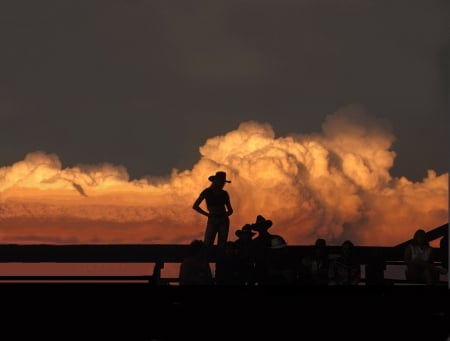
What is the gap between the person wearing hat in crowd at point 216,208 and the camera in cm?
1822

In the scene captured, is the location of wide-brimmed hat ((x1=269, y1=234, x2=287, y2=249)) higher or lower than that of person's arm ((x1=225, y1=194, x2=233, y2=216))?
lower

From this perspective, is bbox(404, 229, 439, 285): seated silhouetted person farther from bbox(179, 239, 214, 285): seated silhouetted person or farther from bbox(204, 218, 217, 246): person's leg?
bbox(179, 239, 214, 285): seated silhouetted person

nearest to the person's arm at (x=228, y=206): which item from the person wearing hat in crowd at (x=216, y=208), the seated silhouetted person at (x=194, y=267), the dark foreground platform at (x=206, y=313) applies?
the person wearing hat in crowd at (x=216, y=208)

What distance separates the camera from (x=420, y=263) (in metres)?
17.3

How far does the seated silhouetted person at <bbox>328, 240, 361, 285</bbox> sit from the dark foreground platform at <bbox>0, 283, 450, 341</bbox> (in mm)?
2658

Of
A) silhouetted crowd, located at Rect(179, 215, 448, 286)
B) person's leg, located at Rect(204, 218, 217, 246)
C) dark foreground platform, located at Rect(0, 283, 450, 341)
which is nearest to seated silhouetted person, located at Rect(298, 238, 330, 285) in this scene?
silhouetted crowd, located at Rect(179, 215, 448, 286)

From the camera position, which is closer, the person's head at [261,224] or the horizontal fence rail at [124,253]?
the person's head at [261,224]

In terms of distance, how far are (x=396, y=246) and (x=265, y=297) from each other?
28.1 feet

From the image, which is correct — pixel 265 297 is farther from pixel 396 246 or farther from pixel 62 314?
pixel 396 246

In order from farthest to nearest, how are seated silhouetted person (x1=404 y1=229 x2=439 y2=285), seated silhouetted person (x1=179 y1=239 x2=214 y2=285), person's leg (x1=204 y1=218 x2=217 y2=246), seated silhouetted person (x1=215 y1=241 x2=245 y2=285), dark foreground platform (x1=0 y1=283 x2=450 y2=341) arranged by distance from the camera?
person's leg (x1=204 y1=218 x2=217 y2=246), seated silhouetted person (x1=404 y1=229 x2=439 y2=285), seated silhouetted person (x1=215 y1=241 x2=245 y2=285), seated silhouetted person (x1=179 y1=239 x2=214 y2=285), dark foreground platform (x1=0 y1=283 x2=450 y2=341)

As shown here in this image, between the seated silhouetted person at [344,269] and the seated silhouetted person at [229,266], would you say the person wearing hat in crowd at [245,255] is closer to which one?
the seated silhouetted person at [229,266]

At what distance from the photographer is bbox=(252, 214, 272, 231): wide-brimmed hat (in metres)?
17.3

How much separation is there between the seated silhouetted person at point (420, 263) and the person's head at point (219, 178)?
10.5 ft

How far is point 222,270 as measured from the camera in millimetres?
17641
